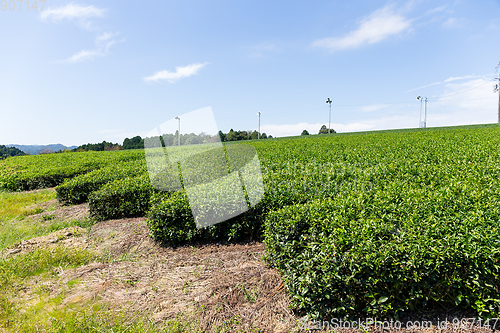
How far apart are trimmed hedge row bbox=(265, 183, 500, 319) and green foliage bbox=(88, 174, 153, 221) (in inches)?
204

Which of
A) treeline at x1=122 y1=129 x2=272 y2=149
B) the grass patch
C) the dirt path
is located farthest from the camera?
the grass patch

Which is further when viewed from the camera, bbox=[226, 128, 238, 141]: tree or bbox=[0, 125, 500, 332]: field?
bbox=[226, 128, 238, 141]: tree

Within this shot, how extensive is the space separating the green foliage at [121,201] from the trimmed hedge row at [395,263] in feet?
17.0

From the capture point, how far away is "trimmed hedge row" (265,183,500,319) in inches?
114

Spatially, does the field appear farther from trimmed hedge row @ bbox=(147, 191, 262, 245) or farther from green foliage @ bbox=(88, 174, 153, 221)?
green foliage @ bbox=(88, 174, 153, 221)

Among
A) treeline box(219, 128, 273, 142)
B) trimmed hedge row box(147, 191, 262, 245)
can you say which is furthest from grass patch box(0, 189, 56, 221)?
treeline box(219, 128, 273, 142)

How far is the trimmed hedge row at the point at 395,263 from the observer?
9.47 ft

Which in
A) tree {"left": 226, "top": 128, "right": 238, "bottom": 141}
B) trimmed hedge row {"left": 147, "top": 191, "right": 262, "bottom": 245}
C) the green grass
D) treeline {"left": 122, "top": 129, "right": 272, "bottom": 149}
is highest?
tree {"left": 226, "top": 128, "right": 238, "bottom": 141}

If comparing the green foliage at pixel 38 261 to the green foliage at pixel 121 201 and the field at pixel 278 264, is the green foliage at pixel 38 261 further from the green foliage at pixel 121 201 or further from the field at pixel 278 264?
the green foliage at pixel 121 201

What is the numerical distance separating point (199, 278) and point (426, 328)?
298 centimetres

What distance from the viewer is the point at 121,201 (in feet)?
25.4

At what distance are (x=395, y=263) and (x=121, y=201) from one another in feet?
23.3

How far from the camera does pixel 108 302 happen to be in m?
3.74

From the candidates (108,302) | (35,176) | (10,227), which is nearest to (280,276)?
(108,302)
